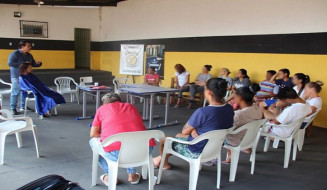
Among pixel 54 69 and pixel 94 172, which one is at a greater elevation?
pixel 54 69

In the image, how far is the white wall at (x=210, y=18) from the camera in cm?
530

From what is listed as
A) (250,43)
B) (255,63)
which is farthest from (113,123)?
(250,43)

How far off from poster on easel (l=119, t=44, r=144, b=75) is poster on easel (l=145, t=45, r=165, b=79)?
8.6 inches

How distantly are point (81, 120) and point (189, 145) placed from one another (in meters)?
3.13

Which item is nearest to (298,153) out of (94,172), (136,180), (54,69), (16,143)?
(136,180)

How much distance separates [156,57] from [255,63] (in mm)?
3456

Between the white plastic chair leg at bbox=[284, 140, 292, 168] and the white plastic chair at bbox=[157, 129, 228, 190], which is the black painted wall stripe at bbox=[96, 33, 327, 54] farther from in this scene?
the white plastic chair at bbox=[157, 129, 228, 190]

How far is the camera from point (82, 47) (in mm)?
11664

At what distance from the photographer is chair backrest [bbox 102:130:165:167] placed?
85.3 inches

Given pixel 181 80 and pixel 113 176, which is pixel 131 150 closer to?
pixel 113 176

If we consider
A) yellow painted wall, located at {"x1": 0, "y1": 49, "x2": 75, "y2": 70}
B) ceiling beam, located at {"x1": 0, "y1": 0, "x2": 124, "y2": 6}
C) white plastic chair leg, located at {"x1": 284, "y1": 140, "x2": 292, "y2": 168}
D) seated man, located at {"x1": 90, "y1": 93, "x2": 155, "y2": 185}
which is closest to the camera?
seated man, located at {"x1": 90, "y1": 93, "x2": 155, "y2": 185}

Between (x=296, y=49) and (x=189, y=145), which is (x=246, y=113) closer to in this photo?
(x=189, y=145)

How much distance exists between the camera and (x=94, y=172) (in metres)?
2.64

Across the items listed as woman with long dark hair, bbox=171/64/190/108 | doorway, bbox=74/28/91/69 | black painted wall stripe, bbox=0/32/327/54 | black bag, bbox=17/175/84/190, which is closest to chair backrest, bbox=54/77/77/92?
woman with long dark hair, bbox=171/64/190/108
